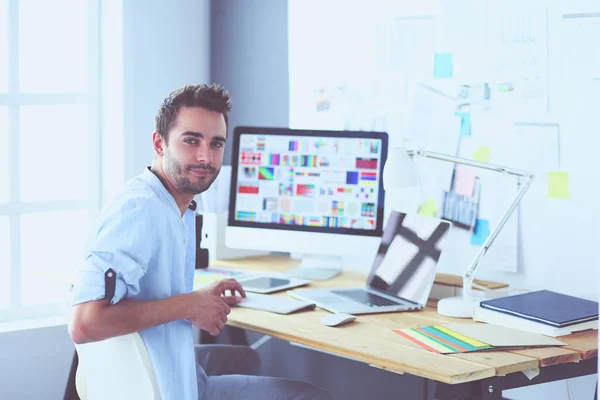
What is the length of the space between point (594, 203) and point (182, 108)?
1.26 meters

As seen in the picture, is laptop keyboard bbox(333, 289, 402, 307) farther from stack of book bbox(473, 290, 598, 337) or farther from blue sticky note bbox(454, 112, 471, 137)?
blue sticky note bbox(454, 112, 471, 137)

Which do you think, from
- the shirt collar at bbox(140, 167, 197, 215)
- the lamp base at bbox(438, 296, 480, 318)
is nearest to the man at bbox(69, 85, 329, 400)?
the shirt collar at bbox(140, 167, 197, 215)

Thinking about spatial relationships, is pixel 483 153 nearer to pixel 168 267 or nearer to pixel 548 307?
pixel 548 307

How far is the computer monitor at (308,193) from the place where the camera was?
2.82 metres

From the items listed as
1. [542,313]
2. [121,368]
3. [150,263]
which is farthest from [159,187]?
[542,313]

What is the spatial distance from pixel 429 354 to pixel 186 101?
87cm

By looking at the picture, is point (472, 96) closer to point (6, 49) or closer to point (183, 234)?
point (183, 234)

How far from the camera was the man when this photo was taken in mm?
1892

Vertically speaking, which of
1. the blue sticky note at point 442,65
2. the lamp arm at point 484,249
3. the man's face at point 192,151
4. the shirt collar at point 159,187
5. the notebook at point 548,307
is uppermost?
the blue sticky note at point 442,65

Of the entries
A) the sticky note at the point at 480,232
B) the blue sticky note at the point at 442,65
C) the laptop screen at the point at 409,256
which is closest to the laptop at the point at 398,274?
the laptop screen at the point at 409,256

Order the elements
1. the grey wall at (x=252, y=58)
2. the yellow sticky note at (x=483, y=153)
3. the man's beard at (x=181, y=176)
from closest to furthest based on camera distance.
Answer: the man's beard at (x=181, y=176)
the yellow sticky note at (x=483, y=153)
the grey wall at (x=252, y=58)

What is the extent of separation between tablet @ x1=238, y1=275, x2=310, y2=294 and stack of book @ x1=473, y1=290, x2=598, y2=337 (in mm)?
627

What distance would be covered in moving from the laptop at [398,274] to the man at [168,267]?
302 millimetres

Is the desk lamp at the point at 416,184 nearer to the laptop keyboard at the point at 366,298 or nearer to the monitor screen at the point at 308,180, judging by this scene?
the laptop keyboard at the point at 366,298
